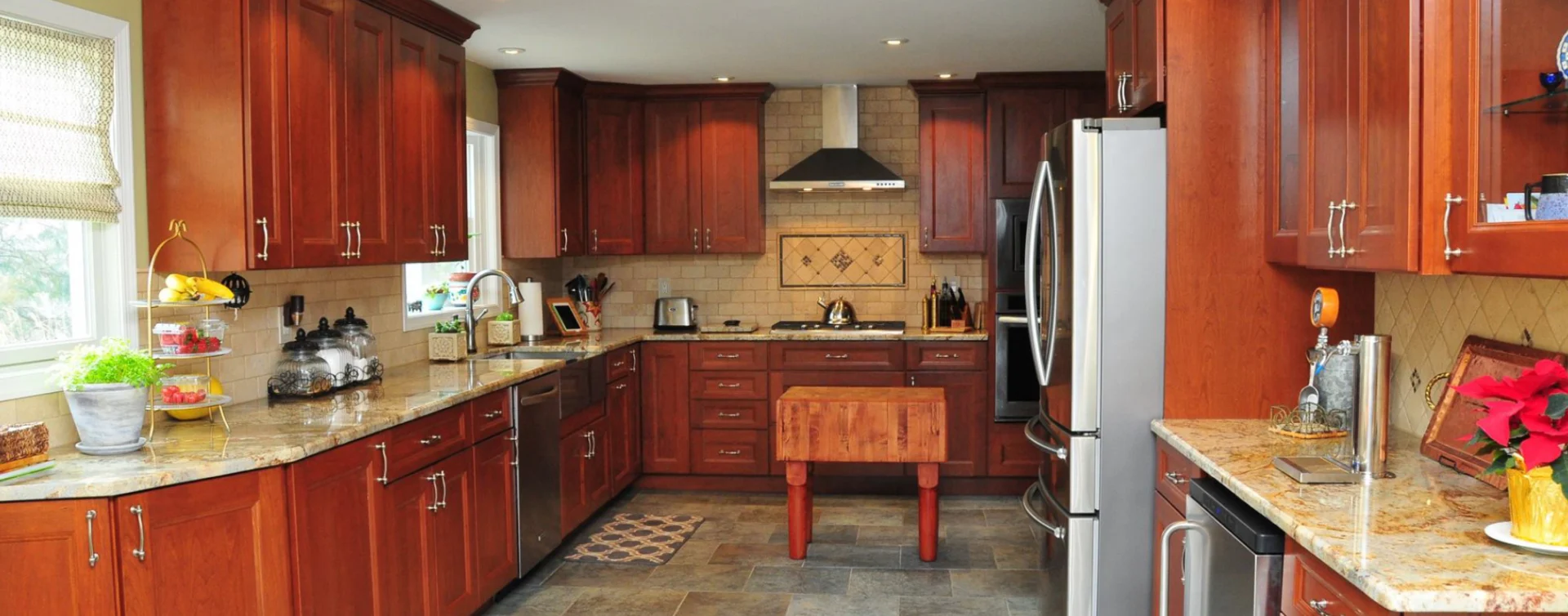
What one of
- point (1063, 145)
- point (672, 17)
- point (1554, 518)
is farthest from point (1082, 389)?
point (672, 17)

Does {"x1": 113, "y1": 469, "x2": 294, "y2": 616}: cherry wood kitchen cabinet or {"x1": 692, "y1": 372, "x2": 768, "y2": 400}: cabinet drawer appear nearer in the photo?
{"x1": 113, "y1": 469, "x2": 294, "y2": 616}: cherry wood kitchen cabinet

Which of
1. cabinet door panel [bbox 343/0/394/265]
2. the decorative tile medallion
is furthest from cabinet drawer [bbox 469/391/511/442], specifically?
the decorative tile medallion

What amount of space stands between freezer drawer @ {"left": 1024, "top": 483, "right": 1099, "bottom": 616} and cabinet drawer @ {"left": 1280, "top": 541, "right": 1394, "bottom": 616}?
121cm

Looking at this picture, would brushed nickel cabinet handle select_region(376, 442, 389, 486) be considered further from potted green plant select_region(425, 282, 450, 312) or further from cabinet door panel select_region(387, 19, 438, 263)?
potted green plant select_region(425, 282, 450, 312)

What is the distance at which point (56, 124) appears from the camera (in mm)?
3074

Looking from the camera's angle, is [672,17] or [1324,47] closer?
[1324,47]

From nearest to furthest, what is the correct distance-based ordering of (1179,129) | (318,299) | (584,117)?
1. (1179,129)
2. (318,299)
3. (584,117)

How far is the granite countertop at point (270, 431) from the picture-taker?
103 inches

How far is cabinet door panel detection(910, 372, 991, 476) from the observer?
6.32 metres

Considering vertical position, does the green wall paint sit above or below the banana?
above

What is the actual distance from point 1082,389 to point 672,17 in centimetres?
240

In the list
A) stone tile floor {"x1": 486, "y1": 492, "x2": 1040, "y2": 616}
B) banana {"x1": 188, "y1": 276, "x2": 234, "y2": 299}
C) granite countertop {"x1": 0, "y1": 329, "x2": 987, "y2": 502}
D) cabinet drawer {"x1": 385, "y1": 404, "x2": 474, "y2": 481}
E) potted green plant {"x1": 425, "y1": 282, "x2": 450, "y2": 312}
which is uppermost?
banana {"x1": 188, "y1": 276, "x2": 234, "y2": 299}

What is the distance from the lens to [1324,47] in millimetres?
2826

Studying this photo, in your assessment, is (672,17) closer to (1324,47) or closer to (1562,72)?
(1324,47)
